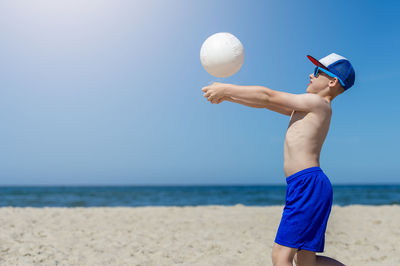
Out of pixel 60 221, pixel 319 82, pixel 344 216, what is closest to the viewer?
pixel 319 82

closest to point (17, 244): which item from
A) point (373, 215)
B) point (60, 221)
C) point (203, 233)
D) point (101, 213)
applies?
point (60, 221)

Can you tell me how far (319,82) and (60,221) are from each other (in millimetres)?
6134

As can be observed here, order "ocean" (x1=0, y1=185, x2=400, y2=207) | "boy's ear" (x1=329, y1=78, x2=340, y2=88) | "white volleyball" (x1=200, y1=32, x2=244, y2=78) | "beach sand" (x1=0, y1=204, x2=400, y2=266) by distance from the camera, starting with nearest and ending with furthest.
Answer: "boy's ear" (x1=329, y1=78, x2=340, y2=88), "white volleyball" (x1=200, y1=32, x2=244, y2=78), "beach sand" (x1=0, y1=204, x2=400, y2=266), "ocean" (x1=0, y1=185, x2=400, y2=207)

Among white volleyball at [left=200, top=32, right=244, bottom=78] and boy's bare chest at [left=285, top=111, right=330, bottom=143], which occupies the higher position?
white volleyball at [left=200, top=32, right=244, bottom=78]

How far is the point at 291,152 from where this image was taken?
8.02ft

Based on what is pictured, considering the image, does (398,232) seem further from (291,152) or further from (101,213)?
(101,213)

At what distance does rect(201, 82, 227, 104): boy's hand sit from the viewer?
243 centimetres

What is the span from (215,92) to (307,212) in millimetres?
964

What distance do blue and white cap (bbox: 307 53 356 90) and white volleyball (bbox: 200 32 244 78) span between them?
582 mm

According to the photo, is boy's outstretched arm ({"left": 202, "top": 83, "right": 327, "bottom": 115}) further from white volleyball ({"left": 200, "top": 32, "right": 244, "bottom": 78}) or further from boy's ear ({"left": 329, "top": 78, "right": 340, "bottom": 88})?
white volleyball ({"left": 200, "top": 32, "right": 244, "bottom": 78})

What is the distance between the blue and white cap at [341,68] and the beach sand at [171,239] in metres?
2.71

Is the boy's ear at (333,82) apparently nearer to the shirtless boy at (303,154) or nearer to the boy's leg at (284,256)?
the shirtless boy at (303,154)

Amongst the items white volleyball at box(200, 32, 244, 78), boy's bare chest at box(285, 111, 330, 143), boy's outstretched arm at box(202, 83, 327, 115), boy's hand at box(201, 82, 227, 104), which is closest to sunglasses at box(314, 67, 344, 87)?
boy's outstretched arm at box(202, 83, 327, 115)

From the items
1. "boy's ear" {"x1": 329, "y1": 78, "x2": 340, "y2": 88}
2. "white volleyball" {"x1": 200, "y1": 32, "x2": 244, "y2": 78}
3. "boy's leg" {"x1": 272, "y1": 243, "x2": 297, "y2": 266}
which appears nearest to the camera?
"boy's leg" {"x1": 272, "y1": 243, "x2": 297, "y2": 266}
